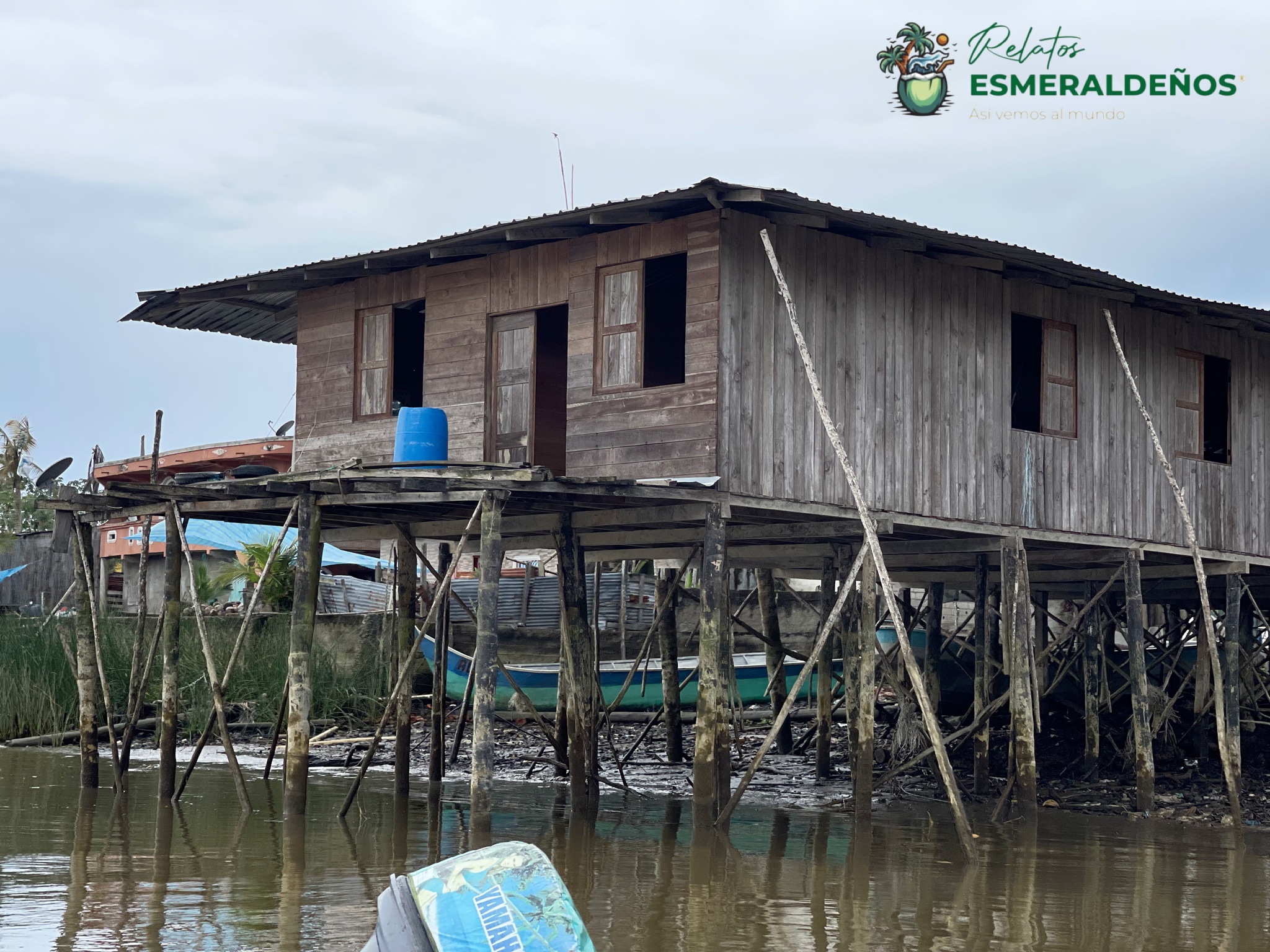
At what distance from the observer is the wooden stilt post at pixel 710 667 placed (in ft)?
40.1

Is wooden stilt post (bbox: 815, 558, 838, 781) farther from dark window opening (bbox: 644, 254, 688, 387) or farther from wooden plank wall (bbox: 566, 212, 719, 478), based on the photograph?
wooden plank wall (bbox: 566, 212, 719, 478)

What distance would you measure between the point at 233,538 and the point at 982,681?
19394 millimetres

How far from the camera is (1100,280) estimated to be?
1391 centimetres

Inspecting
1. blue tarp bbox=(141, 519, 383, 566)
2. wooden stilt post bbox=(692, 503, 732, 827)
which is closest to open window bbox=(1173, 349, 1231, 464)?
wooden stilt post bbox=(692, 503, 732, 827)

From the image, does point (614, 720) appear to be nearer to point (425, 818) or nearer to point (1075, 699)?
point (1075, 699)

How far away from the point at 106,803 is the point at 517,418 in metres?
5.73

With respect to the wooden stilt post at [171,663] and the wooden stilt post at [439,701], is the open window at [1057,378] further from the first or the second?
the wooden stilt post at [171,663]

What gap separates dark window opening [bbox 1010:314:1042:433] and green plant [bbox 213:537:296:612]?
485 inches

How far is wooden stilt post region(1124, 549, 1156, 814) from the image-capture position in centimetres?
1516

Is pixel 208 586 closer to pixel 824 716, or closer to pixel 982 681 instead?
pixel 824 716

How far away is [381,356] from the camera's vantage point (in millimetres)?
14336

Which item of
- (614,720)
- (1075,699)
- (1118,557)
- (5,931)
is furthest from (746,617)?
(5,931)

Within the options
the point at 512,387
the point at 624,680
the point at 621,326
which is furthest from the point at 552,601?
the point at 621,326

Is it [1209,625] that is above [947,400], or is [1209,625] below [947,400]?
below
